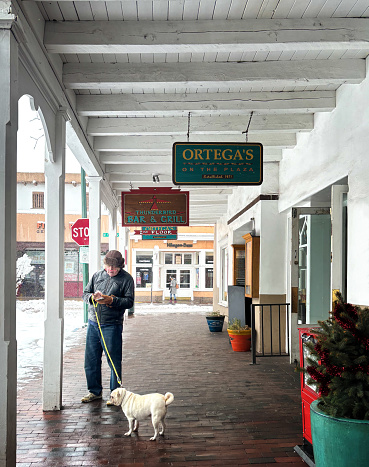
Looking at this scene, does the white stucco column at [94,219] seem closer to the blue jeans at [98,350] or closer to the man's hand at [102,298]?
the blue jeans at [98,350]

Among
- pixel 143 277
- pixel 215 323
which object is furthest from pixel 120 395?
pixel 143 277

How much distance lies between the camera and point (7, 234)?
12.7ft

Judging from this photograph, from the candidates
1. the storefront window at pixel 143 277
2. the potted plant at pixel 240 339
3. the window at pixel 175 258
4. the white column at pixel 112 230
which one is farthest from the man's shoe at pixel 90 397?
the window at pixel 175 258

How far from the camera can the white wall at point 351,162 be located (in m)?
5.55

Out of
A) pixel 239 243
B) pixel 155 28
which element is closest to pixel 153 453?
pixel 155 28

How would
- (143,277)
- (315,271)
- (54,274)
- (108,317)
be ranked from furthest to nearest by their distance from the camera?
(143,277), (315,271), (108,317), (54,274)

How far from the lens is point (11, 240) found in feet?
12.9

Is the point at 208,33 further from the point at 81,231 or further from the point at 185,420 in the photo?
the point at 81,231

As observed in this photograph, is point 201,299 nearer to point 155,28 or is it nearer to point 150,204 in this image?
point 150,204

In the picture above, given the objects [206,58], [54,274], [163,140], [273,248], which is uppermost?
[206,58]

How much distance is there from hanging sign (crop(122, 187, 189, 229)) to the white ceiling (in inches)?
116

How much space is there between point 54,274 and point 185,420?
223cm

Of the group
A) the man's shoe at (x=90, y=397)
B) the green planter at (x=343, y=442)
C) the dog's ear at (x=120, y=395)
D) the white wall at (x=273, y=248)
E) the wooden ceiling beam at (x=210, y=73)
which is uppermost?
the wooden ceiling beam at (x=210, y=73)

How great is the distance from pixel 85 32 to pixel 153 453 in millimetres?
3989
